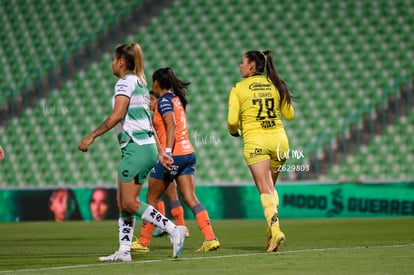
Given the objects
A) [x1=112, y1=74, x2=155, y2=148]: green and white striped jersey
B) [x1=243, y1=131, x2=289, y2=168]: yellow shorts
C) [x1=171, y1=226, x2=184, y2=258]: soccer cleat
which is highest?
[x1=112, y1=74, x2=155, y2=148]: green and white striped jersey

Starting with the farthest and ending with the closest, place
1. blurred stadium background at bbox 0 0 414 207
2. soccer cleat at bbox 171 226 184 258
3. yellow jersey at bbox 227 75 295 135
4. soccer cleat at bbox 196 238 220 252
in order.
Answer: blurred stadium background at bbox 0 0 414 207, soccer cleat at bbox 196 238 220 252, yellow jersey at bbox 227 75 295 135, soccer cleat at bbox 171 226 184 258

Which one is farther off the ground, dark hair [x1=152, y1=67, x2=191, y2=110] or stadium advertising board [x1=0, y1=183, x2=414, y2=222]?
dark hair [x1=152, y1=67, x2=191, y2=110]

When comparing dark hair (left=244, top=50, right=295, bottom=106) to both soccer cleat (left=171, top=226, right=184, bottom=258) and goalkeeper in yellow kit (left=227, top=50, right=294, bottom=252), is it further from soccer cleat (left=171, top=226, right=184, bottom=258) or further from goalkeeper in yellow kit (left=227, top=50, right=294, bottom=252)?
soccer cleat (left=171, top=226, right=184, bottom=258)

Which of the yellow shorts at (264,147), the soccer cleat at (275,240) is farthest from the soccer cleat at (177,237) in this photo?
the yellow shorts at (264,147)

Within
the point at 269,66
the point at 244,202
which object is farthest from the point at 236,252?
the point at 244,202

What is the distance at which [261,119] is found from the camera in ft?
31.9

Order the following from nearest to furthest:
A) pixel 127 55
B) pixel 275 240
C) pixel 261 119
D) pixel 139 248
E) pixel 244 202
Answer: pixel 127 55
pixel 275 240
pixel 261 119
pixel 139 248
pixel 244 202

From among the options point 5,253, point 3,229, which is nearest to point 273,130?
point 5,253

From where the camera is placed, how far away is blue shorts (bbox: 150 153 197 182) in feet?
34.1

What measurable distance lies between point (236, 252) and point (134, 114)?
1965 mm

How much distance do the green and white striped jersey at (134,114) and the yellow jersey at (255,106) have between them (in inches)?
52.9

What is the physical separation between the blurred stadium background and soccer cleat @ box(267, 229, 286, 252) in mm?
9813

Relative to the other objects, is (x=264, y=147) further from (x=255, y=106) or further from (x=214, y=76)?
(x=214, y=76)

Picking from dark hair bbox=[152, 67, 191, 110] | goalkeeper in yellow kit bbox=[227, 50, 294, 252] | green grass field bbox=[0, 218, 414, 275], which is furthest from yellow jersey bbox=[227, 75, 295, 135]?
green grass field bbox=[0, 218, 414, 275]
